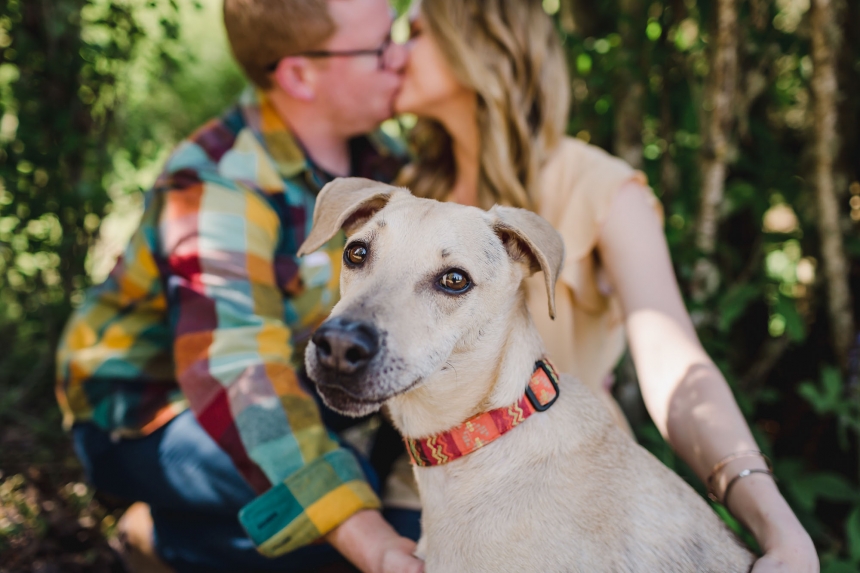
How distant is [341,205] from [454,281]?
1.78 ft

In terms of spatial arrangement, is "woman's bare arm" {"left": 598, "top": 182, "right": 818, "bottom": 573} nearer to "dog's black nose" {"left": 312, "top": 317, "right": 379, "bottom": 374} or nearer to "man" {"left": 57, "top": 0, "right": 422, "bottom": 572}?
"man" {"left": 57, "top": 0, "right": 422, "bottom": 572}

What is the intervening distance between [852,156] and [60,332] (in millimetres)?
5121

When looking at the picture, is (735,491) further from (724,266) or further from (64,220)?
(64,220)

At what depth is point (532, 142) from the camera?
303 cm

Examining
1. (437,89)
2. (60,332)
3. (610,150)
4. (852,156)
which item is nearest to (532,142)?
(437,89)

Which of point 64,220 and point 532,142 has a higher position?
point 532,142

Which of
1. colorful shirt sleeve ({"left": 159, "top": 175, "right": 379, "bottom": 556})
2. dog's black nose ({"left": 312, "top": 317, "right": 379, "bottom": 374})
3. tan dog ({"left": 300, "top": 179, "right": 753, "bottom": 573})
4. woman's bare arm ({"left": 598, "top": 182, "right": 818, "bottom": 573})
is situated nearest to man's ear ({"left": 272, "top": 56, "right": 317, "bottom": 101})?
colorful shirt sleeve ({"left": 159, "top": 175, "right": 379, "bottom": 556})

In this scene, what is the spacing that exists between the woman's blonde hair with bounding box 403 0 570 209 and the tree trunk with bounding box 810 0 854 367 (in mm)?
1356

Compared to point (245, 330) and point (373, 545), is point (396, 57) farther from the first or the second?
point (373, 545)

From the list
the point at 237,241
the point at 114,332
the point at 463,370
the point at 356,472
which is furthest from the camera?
the point at 114,332

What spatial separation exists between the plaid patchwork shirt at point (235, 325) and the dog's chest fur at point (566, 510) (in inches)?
20.7

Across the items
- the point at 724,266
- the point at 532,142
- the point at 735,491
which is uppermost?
the point at 532,142

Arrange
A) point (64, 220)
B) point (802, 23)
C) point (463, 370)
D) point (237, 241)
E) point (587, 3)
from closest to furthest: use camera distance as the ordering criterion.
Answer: point (463, 370)
point (237, 241)
point (802, 23)
point (64, 220)
point (587, 3)

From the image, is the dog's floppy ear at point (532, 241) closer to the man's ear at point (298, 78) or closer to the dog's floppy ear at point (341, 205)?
the dog's floppy ear at point (341, 205)
